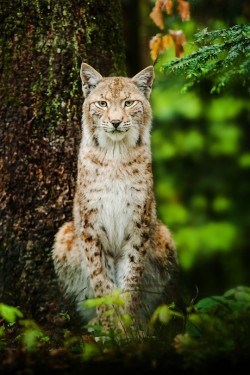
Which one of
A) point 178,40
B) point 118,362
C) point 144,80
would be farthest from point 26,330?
point 178,40

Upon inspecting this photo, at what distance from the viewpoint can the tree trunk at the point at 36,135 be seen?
4.99m

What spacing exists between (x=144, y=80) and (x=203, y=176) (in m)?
4.31

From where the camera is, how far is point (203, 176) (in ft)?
30.0

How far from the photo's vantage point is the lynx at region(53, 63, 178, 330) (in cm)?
480

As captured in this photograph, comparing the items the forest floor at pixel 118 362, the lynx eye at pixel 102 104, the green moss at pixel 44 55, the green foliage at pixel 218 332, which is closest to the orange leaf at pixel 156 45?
the green moss at pixel 44 55

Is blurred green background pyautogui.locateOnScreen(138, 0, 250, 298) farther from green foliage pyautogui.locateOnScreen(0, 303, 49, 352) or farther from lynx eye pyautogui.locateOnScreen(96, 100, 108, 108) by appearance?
green foliage pyautogui.locateOnScreen(0, 303, 49, 352)

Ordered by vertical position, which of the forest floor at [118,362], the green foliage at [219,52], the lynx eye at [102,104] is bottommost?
the forest floor at [118,362]

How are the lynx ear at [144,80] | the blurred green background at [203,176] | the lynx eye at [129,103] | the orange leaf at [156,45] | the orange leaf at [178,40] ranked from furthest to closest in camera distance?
the blurred green background at [203,176], the orange leaf at [156,45], the orange leaf at [178,40], the lynx ear at [144,80], the lynx eye at [129,103]

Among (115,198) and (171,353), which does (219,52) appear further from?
(171,353)

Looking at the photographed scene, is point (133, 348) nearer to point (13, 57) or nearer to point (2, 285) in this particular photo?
point (2, 285)

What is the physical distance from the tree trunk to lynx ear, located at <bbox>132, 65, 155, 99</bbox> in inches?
20.2

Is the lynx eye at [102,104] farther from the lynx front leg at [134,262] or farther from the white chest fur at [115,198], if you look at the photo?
the lynx front leg at [134,262]

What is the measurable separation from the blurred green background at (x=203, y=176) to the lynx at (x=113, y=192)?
145 inches

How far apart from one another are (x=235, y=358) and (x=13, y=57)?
319 centimetres
